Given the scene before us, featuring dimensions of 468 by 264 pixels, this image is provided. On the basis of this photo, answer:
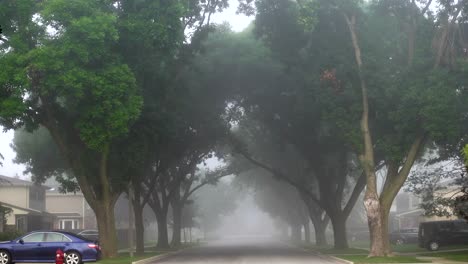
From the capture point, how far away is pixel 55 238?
2656 centimetres

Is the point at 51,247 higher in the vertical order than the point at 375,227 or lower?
lower

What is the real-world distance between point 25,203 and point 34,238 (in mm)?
39978

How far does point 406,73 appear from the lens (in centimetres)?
3394

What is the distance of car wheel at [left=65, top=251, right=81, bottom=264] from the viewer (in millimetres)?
25844

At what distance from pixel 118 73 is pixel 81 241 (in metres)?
7.29

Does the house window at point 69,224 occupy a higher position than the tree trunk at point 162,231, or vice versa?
the house window at point 69,224

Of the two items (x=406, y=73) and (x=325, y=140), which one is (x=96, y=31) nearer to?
(x=406, y=73)

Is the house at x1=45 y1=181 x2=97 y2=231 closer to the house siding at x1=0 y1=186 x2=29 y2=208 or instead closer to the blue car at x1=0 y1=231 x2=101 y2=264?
the house siding at x1=0 y1=186 x2=29 y2=208

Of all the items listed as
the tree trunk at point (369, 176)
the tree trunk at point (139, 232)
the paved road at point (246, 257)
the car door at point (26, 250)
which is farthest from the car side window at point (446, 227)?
the car door at point (26, 250)

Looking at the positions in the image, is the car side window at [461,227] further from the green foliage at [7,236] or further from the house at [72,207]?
the house at [72,207]

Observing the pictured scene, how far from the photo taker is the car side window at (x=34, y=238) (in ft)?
87.0

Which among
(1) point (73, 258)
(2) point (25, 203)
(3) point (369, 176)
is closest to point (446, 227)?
(3) point (369, 176)

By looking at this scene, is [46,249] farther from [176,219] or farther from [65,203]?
[65,203]

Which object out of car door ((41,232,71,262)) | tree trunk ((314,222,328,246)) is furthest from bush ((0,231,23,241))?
tree trunk ((314,222,328,246))
